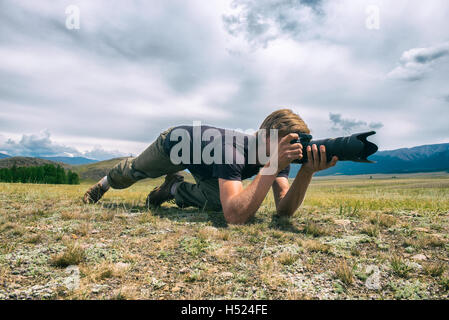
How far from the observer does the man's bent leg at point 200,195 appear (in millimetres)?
5191

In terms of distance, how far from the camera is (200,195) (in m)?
5.38

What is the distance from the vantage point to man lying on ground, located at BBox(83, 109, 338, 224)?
3.71 m

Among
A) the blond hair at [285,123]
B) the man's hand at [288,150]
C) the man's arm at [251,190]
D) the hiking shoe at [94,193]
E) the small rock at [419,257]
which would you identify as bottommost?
the small rock at [419,257]

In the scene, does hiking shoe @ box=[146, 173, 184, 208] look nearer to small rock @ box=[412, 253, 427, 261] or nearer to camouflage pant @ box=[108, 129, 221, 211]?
camouflage pant @ box=[108, 129, 221, 211]

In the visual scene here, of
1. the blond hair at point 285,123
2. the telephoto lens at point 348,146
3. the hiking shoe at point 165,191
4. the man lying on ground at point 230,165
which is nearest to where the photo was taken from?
the telephoto lens at point 348,146

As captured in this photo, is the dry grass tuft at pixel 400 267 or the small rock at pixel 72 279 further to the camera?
the dry grass tuft at pixel 400 267

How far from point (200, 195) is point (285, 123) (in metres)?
2.37

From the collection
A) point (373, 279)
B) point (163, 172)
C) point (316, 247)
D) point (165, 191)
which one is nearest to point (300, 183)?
point (316, 247)

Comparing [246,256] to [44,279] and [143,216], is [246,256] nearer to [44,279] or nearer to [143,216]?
[44,279]

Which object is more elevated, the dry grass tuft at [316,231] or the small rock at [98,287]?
the dry grass tuft at [316,231]

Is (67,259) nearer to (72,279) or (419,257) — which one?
(72,279)

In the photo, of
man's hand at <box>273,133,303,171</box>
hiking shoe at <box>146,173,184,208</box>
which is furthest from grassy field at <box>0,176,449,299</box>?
hiking shoe at <box>146,173,184,208</box>

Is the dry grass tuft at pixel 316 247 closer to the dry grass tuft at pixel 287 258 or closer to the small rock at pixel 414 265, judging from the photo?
the dry grass tuft at pixel 287 258

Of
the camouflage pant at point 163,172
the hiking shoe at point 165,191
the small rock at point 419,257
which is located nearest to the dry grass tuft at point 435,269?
the small rock at point 419,257
